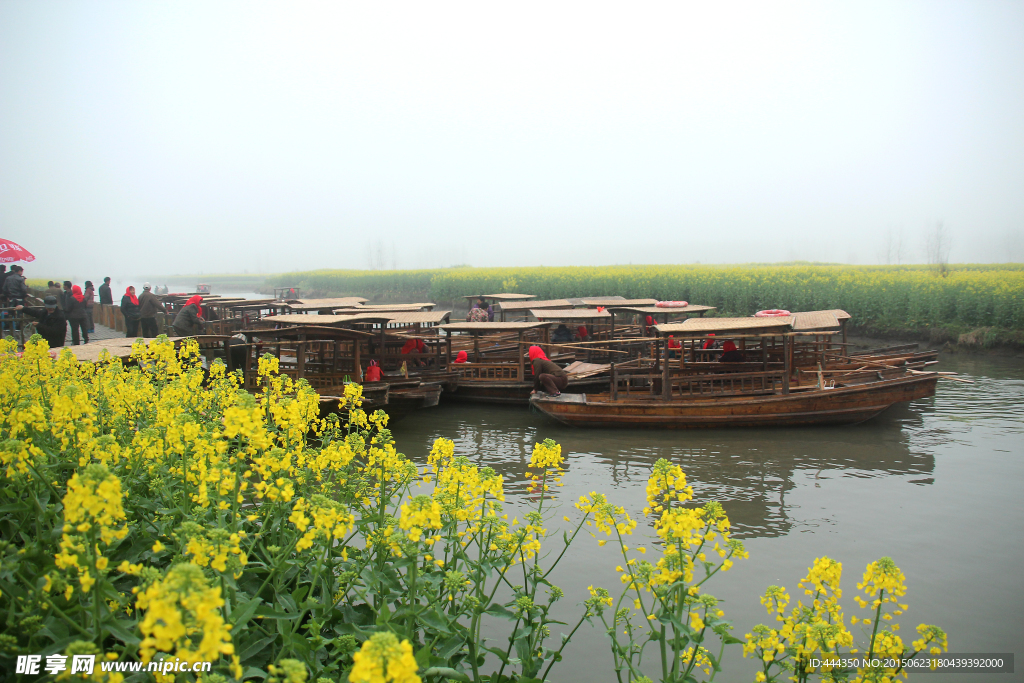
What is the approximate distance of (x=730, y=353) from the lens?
548 inches

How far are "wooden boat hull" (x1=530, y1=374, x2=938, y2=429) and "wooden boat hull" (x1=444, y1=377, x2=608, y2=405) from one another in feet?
8.71

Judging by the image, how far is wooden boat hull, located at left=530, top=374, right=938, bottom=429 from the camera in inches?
489

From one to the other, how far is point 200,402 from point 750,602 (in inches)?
217

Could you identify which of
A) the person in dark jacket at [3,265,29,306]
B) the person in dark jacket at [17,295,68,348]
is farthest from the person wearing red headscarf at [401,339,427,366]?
the person in dark jacket at [3,265,29,306]

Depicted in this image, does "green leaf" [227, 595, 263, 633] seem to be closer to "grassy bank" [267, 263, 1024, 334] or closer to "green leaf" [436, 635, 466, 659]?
"green leaf" [436, 635, 466, 659]

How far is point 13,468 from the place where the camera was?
341cm

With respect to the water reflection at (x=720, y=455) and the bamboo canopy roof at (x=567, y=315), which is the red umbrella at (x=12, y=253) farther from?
the bamboo canopy roof at (x=567, y=315)

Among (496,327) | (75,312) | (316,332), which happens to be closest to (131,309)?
(75,312)

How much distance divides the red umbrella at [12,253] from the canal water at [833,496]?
15944 millimetres

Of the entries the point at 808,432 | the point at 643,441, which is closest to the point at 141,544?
the point at 643,441

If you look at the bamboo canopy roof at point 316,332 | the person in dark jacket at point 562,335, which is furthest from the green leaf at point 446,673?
the person in dark jacket at point 562,335

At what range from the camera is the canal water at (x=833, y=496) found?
5.81 metres

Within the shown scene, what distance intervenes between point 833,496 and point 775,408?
12.1 feet

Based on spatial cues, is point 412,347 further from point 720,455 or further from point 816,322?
point 816,322
